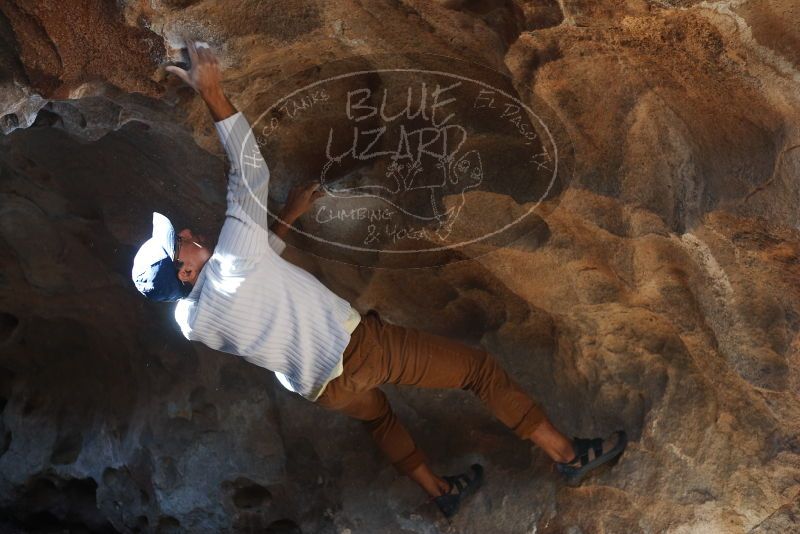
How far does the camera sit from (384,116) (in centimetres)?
230

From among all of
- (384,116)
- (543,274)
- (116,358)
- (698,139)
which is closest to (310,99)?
(384,116)

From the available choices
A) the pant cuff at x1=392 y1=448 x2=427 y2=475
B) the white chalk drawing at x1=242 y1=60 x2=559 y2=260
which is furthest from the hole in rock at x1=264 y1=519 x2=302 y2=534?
the white chalk drawing at x1=242 y1=60 x2=559 y2=260

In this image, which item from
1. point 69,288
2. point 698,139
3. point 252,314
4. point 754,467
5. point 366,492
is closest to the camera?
point 698,139

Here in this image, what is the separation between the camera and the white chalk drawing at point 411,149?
219 centimetres

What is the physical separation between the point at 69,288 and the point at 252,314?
116 centimetres

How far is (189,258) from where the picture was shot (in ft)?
6.91

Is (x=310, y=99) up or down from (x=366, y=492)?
up

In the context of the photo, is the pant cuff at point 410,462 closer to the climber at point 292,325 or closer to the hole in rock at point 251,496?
the climber at point 292,325

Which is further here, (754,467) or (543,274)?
(543,274)

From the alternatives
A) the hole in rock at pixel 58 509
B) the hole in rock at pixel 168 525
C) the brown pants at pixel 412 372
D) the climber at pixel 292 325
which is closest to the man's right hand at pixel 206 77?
the climber at pixel 292 325

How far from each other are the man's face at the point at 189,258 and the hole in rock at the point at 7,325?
134cm

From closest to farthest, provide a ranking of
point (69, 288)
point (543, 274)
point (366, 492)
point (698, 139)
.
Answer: point (698, 139)
point (543, 274)
point (366, 492)
point (69, 288)

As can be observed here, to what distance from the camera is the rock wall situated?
6.41ft

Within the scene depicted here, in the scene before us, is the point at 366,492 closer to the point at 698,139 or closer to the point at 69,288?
the point at 69,288
